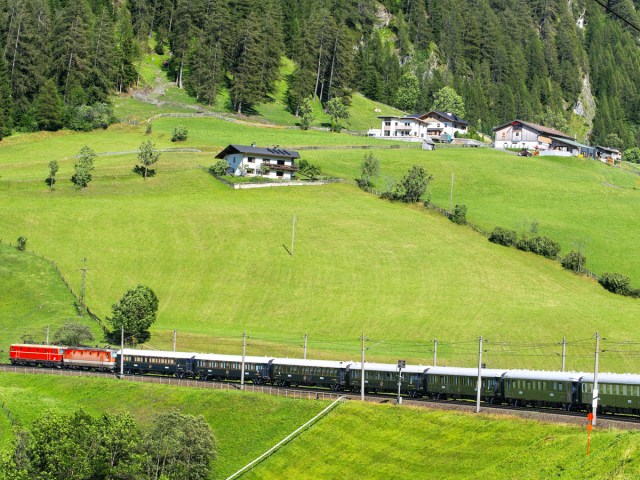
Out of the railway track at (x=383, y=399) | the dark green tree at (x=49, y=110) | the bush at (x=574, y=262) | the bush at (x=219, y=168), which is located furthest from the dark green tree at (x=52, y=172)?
the bush at (x=574, y=262)

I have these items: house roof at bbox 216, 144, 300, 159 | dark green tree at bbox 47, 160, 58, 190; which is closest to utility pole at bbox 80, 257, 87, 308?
dark green tree at bbox 47, 160, 58, 190

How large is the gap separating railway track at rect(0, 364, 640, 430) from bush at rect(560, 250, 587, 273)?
58.5 meters

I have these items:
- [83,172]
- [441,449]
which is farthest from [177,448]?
[83,172]

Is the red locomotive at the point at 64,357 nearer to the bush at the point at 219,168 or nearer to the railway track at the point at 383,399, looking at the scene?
the railway track at the point at 383,399

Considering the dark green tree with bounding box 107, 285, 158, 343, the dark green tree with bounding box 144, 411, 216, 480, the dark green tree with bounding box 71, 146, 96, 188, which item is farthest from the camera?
the dark green tree with bounding box 71, 146, 96, 188

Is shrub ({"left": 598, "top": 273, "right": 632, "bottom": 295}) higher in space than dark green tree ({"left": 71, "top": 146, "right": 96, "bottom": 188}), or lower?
lower

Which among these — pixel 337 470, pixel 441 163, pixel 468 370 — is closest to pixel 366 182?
pixel 441 163

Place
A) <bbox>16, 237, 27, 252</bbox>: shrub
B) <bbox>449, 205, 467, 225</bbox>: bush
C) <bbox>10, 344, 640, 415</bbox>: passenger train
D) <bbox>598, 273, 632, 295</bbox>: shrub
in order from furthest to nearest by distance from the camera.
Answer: <bbox>449, 205, 467, 225</bbox>: bush < <bbox>16, 237, 27, 252</bbox>: shrub < <bbox>598, 273, 632, 295</bbox>: shrub < <bbox>10, 344, 640, 415</bbox>: passenger train

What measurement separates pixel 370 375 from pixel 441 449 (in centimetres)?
1794

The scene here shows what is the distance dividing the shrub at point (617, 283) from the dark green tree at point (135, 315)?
62.3 meters

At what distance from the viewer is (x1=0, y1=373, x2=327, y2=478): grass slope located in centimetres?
7569

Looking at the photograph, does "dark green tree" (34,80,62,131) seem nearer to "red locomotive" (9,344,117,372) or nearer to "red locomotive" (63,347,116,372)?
"red locomotive" (9,344,117,372)

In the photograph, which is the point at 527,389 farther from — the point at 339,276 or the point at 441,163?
the point at 441,163

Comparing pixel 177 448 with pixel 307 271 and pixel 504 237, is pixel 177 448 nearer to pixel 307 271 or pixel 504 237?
pixel 307 271
